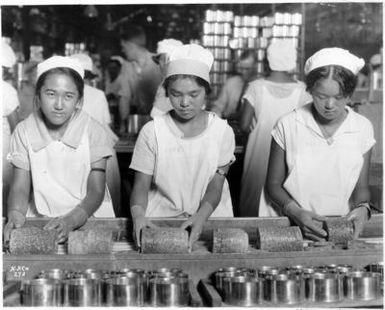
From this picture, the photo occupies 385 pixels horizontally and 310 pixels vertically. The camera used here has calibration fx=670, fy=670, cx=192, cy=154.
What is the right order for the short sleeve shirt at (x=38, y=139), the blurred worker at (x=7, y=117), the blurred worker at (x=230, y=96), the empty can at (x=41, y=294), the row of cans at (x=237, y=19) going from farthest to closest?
the row of cans at (x=237, y=19) → the blurred worker at (x=230, y=96) → the blurred worker at (x=7, y=117) → the short sleeve shirt at (x=38, y=139) → the empty can at (x=41, y=294)

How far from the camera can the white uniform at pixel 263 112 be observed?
4039 mm

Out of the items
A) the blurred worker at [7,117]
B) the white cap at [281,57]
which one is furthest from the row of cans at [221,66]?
the blurred worker at [7,117]

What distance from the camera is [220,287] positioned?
1808mm

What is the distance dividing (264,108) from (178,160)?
160 cm

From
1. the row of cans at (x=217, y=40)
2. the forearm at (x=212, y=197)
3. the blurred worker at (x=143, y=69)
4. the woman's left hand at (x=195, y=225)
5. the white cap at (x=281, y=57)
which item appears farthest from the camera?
the row of cans at (x=217, y=40)

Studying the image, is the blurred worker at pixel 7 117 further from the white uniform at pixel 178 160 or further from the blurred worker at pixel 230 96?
the blurred worker at pixel 230 96

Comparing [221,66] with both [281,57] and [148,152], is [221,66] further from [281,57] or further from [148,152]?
[148,152]

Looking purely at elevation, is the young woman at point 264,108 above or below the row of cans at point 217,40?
below

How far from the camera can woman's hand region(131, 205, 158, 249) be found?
2.14 meters

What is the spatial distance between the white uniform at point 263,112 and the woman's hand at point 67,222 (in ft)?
6.06

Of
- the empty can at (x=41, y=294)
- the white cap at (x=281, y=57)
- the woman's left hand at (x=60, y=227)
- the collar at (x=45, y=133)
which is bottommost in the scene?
the empty can at (x=41, y=294)

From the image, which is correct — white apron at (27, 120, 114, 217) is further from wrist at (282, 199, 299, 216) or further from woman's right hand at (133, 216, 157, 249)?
wrist at (282, 199, 299, 216)

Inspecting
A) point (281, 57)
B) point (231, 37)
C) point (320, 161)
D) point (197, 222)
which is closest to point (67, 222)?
point (197, 222)

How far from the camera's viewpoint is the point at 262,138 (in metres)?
4.12
